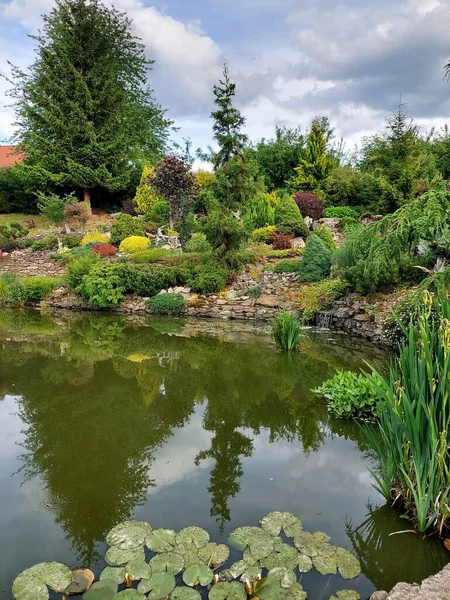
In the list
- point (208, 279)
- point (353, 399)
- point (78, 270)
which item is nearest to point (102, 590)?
point (353, 399)

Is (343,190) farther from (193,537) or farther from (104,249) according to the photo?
(193,537)

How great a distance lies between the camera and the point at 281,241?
17109 mm

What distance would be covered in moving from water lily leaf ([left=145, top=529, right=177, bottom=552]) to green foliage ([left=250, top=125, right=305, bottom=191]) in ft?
88.9

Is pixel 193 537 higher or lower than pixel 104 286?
lower

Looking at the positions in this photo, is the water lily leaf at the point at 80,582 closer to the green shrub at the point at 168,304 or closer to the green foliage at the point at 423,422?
the green foliage at the point at 423,422

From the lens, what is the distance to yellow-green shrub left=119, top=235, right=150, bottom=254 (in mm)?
18016

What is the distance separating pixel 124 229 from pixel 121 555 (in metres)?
17.6

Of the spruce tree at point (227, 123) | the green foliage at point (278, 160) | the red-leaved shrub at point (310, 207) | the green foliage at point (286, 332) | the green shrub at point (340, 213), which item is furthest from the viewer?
the green foliage at point (278, 160)

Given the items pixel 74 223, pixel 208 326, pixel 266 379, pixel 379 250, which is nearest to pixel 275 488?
pixel 379 250

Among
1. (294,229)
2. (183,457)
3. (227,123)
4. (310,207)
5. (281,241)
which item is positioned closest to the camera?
(183,457)

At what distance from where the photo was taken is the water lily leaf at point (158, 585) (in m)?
2.77

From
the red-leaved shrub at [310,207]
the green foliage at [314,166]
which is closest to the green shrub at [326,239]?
the red-leaved shrub at [310,207]

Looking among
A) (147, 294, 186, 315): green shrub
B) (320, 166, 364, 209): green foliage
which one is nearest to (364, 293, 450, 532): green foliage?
(147, 294, 186, 315): green shrub

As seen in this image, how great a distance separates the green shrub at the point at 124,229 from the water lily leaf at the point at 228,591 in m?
17.7
